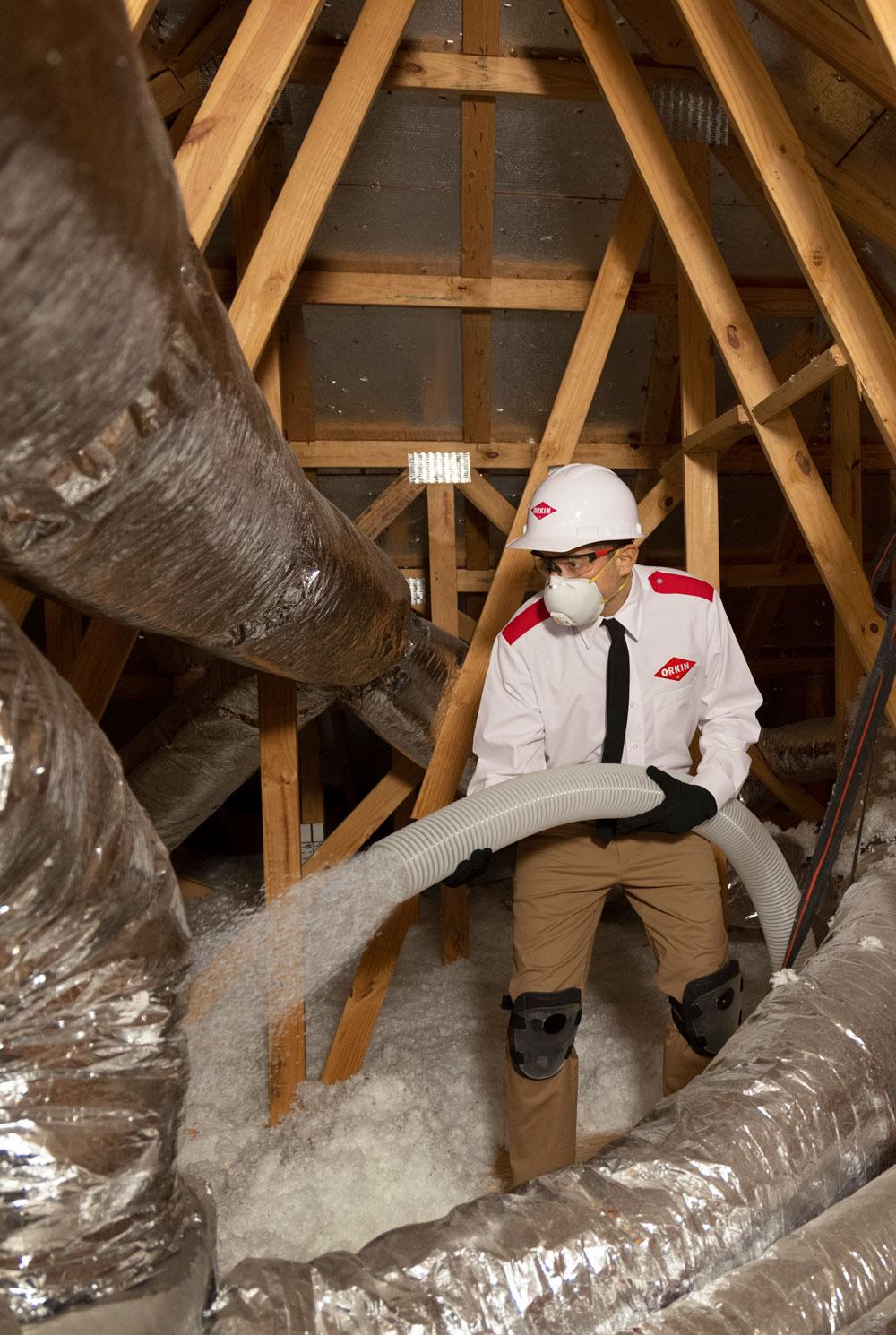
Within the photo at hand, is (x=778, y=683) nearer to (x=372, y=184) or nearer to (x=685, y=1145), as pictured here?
(x=372, y=184)

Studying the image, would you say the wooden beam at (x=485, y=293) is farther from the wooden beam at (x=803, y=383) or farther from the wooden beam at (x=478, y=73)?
the wooden beam at (x=803, y=383)

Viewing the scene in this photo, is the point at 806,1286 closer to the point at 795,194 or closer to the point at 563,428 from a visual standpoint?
the point at 795,194

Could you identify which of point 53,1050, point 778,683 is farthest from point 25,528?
point 778,683

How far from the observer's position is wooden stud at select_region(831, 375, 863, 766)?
8.46 ft

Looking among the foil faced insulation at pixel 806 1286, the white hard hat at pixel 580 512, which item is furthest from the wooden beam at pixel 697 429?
the foil faced insulation at pixel 806 1286

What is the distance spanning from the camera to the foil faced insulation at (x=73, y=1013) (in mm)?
767

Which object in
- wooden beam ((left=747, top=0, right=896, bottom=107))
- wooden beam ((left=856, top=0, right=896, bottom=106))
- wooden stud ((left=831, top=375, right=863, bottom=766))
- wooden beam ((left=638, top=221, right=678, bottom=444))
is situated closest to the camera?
wooden beam ((left=856, top=0, right=896, bottom=106))

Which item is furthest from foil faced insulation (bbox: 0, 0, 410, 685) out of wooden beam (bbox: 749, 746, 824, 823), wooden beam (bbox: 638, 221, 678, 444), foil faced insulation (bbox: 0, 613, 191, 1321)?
wooden beam (bbox: 749, 746, 824, 823)

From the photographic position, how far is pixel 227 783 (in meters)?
3.01

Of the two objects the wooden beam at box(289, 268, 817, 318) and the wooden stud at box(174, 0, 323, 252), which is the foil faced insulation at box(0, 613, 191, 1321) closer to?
the wooden stud at box(174, 0, 323, 252)

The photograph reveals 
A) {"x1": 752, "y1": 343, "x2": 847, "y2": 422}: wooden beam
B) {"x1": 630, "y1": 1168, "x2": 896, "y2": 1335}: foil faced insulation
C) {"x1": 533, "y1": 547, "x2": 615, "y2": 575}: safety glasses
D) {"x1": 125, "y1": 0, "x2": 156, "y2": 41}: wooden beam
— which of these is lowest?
{"x1": 630, "y1": 1168, "x2": 896, "y2": 1335}: foil faced insulation

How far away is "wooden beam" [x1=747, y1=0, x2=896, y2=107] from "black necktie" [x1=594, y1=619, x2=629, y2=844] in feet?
3.66

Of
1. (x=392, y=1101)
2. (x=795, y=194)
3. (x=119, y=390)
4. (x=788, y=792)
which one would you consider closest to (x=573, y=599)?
(x=795, y=194)

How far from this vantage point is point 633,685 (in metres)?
2.13
